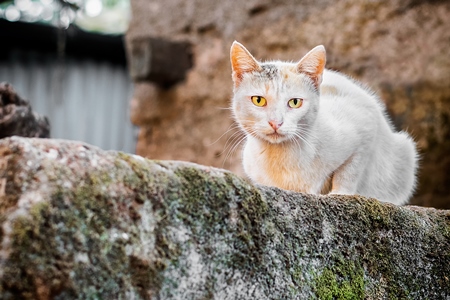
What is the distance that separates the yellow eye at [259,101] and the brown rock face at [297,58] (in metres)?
0.57

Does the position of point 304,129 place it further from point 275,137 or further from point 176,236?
point 176,236

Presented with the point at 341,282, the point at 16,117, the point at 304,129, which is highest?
the point at 304,129

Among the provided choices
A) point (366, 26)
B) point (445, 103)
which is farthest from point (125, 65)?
point (445, 103)

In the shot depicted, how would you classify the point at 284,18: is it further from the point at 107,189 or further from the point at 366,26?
the point at 107,189

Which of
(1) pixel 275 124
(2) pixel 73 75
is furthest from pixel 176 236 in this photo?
(2) pixel 73 75

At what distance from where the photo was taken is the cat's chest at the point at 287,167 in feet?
7.81

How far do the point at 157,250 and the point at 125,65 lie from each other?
6775mm

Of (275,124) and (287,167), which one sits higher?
(275,124)

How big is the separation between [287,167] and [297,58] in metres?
2.04

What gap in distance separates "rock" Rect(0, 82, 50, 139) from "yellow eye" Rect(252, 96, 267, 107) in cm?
107

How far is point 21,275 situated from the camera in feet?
3.47

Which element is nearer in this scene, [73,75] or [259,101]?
[259,101]

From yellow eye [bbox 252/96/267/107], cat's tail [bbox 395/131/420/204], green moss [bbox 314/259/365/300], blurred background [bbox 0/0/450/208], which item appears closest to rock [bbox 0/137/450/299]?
green moss [bbox 314/259/365/300]

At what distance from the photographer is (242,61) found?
2.37 meters
